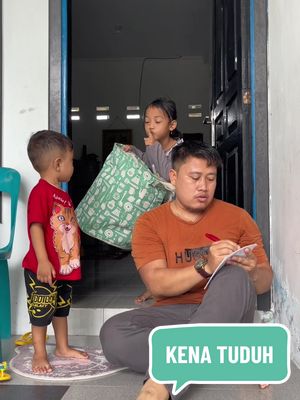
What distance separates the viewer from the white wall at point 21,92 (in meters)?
2.67

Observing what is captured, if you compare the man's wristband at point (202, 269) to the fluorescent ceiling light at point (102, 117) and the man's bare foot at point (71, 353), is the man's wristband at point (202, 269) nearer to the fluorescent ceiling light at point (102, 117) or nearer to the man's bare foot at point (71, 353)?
the man's bare foot at point (71, 353)

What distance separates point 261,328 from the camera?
620 millimetres

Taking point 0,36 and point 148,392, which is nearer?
point 148,392

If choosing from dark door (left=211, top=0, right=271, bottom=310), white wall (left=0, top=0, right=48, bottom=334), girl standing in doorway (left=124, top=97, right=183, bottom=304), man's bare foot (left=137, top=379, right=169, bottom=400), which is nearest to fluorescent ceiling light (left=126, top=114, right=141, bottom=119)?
dark door (left=211, top=0, right=271, bottom=310)

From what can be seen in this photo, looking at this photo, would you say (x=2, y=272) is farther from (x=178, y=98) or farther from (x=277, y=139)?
(x=178, y=98)

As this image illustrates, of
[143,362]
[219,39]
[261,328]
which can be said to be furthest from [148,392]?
[219,39]

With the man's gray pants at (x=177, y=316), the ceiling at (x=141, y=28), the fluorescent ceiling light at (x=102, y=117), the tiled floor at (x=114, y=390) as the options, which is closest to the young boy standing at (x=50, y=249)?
the tiled floor at (x=114, y=390)

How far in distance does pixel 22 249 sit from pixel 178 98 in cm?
603

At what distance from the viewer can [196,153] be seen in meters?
1.77

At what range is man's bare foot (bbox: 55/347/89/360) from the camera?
2180 millimetres

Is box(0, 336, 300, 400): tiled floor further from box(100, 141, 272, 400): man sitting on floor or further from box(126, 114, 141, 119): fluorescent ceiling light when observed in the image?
box(126, 114, 141, 119): fluorescent ceiling light

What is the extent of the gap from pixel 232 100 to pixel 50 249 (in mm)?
1500

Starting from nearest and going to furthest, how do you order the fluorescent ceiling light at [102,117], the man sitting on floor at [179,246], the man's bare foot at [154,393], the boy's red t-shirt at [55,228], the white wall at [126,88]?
the man's bare foot at [154,393]
the man sitting on floor at [179,246]
the boy's red t-shirt at [55,228]
the white wall at [126,88]
the fluorescent ceiling light at [102,117]

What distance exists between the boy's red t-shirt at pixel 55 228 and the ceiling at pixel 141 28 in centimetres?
444
